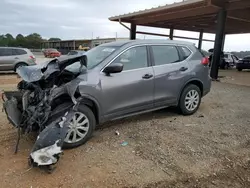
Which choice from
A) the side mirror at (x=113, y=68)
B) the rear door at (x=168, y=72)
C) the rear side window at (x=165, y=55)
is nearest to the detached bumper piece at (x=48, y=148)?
the side mirror at (x=113, y=68)

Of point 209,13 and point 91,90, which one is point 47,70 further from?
point 209,13

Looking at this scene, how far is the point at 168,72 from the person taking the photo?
191 inches

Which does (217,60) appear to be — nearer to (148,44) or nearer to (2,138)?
(148,44)

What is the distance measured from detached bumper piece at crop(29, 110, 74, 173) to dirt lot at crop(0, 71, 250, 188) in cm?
16

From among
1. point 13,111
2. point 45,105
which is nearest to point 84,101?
point 45,105

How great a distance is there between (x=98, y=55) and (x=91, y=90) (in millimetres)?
960

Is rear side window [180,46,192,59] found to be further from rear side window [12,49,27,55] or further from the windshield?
rear side window [12,49,27,55]

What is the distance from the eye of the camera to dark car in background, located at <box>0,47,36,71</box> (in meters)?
12.6

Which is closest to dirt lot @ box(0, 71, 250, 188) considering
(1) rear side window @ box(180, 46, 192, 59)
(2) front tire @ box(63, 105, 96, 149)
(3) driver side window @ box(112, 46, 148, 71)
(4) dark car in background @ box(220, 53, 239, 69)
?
(2) front tire @ box(63, 105, 96, 149)

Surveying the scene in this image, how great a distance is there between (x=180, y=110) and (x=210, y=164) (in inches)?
86.8

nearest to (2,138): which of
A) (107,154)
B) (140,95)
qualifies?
(107,154)

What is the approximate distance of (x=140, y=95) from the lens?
4.42 m

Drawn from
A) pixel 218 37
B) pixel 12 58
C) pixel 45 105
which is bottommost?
Result: pixel 45 105

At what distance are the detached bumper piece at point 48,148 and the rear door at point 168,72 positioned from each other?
7.43 ft
